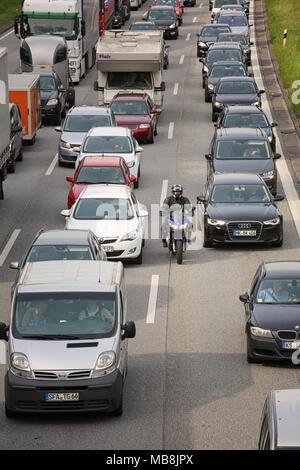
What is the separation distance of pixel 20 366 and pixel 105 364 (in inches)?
43.2

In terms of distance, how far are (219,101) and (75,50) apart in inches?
424

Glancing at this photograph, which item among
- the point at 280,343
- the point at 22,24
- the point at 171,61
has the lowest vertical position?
the point at 171,61

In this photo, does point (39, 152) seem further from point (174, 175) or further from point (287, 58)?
point (287, 58)

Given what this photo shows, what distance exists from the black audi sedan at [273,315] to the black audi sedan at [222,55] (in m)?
31.1

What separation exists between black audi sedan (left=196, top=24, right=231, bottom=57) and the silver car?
2091 cm

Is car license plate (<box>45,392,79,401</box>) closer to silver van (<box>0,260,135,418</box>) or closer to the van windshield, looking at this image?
silver van (<box>0,260,135,418</box>)

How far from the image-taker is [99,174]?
3083 centimetres

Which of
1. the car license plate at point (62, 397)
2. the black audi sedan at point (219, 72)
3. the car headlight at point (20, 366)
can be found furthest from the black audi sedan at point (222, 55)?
the car license plate at point (62, 397)

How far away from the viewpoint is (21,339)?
17188mm

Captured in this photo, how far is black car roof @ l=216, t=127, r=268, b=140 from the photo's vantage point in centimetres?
3394

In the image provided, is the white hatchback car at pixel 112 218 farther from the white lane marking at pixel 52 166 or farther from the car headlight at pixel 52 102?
the car headlight at pixel 52 102

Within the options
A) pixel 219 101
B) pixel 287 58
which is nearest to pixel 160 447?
pixel 219 101

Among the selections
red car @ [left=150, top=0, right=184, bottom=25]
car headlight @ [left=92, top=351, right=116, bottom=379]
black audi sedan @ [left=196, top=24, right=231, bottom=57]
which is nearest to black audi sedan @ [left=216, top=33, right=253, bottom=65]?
black audi sedan @ [left=196, top=24, right=231, bottom=57]
